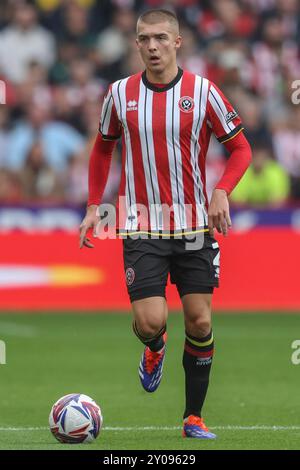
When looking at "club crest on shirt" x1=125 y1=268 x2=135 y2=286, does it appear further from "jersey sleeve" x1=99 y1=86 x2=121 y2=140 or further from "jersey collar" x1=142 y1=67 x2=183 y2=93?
"jersey collar" x1=142 y1=67 x2=183 y2=93

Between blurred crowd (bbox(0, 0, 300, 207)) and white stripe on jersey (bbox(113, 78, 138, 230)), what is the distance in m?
7.67

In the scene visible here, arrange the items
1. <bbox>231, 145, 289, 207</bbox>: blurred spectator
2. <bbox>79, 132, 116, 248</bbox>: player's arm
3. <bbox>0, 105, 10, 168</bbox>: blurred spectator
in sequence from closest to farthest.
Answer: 1. <bbox>79, 132, 116, 248</bbox>: player's arm
2. <bbox>231, 145, 289, 207</bbox>: blurred spectator
3. <bbox>0, 105, 10, 168</bbox>: blurred spectator

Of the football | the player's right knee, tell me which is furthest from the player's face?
the football

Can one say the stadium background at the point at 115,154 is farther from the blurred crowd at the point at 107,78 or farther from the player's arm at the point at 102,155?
the player's arm at the point at 102,155

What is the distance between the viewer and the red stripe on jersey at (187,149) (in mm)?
7590

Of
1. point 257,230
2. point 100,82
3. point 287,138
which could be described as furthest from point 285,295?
point 100,82

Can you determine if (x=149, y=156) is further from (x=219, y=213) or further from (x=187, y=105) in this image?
(x=219, y=213)

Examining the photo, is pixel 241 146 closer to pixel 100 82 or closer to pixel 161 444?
pixel 161 444

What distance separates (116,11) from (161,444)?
39.3ft

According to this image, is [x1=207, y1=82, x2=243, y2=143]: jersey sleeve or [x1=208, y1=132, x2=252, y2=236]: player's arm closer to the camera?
[x1=208, y1=132, x2=252, y2=236]: player's arm

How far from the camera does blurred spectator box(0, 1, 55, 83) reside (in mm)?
17328

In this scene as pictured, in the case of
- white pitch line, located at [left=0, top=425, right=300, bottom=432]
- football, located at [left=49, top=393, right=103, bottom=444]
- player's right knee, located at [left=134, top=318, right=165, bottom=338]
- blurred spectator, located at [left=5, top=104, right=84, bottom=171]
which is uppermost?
blurred spectator, located at [left=5, top=104, right=84, bottom=171]

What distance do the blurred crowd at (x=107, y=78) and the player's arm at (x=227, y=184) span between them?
7.68m

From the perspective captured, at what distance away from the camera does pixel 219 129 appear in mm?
7645
